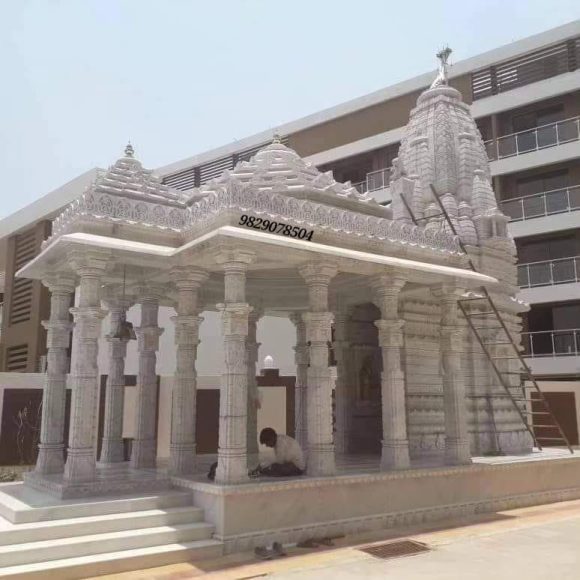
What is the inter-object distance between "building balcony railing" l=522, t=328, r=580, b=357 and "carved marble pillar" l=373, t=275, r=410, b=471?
14669 millimetres

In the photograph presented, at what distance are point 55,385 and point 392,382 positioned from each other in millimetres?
5517

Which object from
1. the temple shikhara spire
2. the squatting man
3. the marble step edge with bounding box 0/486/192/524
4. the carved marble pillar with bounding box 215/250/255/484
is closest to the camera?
the marble step edge with bounding box 0/486/192/524

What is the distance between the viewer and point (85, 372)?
8250 millimetres

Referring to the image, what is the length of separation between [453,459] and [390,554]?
3248 mm

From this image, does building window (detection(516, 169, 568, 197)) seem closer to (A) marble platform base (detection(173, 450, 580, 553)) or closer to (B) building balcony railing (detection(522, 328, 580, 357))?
(B) building balcony railing (detection(522, 328, 580, 357))

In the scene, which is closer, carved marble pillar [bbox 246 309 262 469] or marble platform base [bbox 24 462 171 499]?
marble platform base [bbox 24 462 171 499]

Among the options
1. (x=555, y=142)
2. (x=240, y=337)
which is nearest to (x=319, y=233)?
(x=240, y=337)

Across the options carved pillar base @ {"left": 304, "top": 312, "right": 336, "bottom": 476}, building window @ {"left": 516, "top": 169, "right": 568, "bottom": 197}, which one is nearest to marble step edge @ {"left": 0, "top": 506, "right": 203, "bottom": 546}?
carved pillar base @ {"left": 304, "top": 312, "right": 336, "bottom": 476}

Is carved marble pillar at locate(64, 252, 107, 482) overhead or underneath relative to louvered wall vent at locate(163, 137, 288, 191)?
underneath

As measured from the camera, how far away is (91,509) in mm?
7574

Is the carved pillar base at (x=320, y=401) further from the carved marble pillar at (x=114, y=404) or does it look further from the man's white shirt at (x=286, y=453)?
the carved marble pillar at (x=114, y=404)

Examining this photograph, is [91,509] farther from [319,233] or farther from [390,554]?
[319,233]

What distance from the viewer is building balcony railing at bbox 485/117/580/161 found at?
2380 centimetres

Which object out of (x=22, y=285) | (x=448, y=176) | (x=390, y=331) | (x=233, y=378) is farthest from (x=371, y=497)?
(x=22, y=285)
